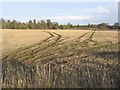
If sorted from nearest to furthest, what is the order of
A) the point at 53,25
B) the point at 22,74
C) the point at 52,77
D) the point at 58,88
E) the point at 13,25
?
the point at 58,88 → the point at 52,77 → the point at 22,74 → the point at 13,25 → the point at 53,25

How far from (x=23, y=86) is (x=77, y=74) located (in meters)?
1.81

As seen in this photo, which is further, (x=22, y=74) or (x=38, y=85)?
(x=22, y=74)

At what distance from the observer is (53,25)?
12381 centimetres

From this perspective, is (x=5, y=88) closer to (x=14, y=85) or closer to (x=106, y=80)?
(x=14, y=85)

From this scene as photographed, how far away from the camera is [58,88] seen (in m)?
7.56

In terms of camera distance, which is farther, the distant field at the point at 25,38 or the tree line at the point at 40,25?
the tree line at the point at 40,25

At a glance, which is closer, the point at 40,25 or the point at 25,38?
the point at 25,38

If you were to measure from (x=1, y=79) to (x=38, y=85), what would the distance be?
Result: 1.31m

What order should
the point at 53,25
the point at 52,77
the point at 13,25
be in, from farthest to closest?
the point at 53,25 → the point at 13,25 → the point at 52,77

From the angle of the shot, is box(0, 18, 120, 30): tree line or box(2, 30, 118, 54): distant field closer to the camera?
box(2, 30, 118, 54): distant field

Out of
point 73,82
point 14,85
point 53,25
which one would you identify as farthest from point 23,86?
point 53,25

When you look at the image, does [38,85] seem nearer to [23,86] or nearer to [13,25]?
[23,86]

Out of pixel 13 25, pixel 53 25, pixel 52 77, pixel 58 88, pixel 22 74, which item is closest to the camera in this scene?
pixel 58 88

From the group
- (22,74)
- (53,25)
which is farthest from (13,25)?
(22,74)
